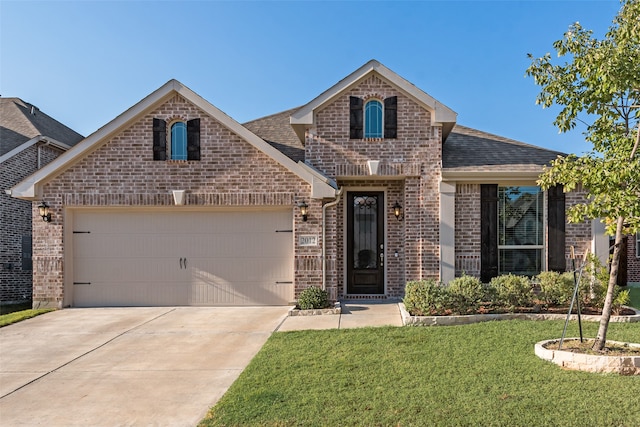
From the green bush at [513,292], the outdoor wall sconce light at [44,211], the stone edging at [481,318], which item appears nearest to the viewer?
the stone edging at [481,318]

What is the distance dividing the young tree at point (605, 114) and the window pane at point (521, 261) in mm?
4460

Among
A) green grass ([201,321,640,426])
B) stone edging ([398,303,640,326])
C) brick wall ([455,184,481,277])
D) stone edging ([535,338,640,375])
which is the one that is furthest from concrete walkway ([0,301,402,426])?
stone edging ([535,338,640,375])

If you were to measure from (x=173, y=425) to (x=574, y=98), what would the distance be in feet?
20.6

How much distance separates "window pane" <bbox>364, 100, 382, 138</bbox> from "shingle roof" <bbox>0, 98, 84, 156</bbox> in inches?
419

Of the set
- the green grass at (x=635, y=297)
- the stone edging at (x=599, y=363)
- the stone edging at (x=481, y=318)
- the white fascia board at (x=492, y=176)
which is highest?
the white fascia board at (x=492, y=176)

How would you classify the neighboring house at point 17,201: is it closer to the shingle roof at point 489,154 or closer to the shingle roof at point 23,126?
the shingle roof at point 23,126

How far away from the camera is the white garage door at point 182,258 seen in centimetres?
1069

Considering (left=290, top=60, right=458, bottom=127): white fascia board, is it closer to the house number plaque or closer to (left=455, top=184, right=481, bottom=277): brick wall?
(left=455, top=184, right=481, bottom=277): brick wall

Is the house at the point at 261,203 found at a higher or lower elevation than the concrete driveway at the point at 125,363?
higher

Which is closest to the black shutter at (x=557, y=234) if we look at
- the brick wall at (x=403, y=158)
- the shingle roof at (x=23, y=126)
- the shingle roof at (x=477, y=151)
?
the shingle roof at (x=477, y=151)

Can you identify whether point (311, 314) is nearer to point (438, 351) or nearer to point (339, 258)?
point (339, 258)

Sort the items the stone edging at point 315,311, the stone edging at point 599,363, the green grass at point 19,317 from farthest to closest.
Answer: the stone edging at point 315,311 < the green grass at point 19,317 < the stone edging at point 599,363

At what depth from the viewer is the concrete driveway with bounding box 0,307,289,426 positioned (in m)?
4.78

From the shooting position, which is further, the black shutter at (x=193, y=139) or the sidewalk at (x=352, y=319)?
the black shutter at (x=193, y=139)
